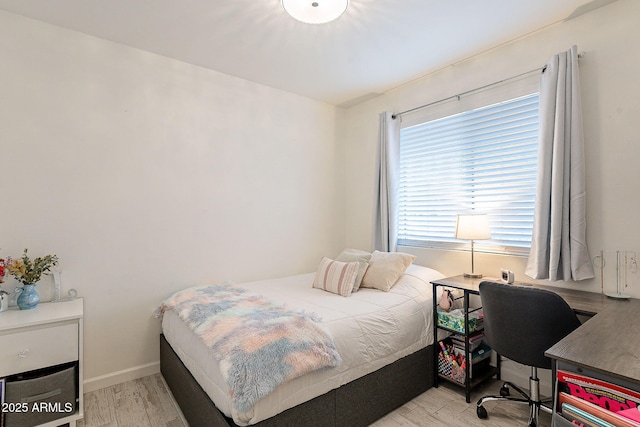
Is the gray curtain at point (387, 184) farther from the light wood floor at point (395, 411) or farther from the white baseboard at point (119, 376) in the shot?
the white baseboard at point (119, 376)

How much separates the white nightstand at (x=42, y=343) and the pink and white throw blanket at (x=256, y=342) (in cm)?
62

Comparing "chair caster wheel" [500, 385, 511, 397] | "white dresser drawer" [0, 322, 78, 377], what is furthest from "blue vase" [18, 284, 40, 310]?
"chair caster wheel" [500, 385, 511, 397]

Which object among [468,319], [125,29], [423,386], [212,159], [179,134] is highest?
[125,29]

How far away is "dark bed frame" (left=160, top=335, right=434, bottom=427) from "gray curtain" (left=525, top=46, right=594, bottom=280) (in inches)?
43.6

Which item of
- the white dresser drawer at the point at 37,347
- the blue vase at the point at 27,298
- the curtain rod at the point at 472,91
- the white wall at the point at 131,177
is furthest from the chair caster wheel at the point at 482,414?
the blue vase at the point at 27,298

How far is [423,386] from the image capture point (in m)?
2.39

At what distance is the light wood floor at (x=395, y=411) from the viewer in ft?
6.74

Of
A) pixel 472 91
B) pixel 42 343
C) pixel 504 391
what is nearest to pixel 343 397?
pixel 504 391

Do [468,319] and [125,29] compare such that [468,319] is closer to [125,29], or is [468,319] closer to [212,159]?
[212,159]

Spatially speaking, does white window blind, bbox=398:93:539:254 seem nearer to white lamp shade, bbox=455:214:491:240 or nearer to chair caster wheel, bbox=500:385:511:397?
white lamp shade, bbox=455:214:491:240

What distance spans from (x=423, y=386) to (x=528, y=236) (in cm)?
142

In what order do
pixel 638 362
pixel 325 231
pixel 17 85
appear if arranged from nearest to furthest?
pixel 638 362 → pixel 17 85 → pixel 325 231

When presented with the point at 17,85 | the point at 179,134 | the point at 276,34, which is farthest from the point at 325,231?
the point at 17,85

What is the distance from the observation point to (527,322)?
179 centimetres
